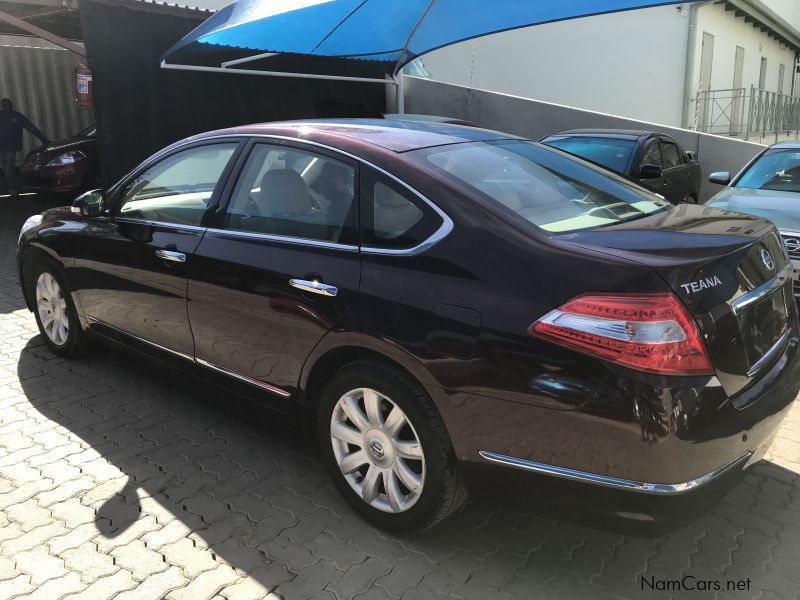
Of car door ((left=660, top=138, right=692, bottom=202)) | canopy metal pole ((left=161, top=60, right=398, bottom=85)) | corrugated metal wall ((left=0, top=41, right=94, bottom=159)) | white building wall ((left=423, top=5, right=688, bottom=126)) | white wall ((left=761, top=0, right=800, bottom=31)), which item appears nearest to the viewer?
car door ((left=660, top=138, right=692, bottom=202))

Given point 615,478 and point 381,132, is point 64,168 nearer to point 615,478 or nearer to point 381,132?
point 381,132

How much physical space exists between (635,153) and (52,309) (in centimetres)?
660

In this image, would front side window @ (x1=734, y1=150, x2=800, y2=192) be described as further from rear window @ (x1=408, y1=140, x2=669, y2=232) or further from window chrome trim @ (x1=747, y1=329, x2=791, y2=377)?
window chrome trim @ (x1=747, y1=329, x2=791, y2=377)

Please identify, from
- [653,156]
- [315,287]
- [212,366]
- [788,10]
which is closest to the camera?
[315,287]

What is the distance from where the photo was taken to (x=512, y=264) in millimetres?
2193

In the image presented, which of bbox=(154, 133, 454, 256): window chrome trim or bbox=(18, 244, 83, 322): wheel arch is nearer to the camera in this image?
bbox=(154, 133, 454, 256): window chrome trim

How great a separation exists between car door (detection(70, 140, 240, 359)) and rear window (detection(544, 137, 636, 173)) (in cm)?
541

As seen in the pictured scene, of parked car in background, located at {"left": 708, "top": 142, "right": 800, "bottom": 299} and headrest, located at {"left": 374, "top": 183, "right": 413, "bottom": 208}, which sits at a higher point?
headrest, located at {"left": 374, "top": 183, "right": 413, "bottom": 208}

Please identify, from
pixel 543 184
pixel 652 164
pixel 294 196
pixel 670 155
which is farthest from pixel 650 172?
pixel 294 196

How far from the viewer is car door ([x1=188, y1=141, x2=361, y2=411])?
269 centimetres

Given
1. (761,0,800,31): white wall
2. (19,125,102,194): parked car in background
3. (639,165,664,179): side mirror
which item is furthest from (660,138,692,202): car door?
(761,0,800,31): white wall

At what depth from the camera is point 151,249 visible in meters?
3.51

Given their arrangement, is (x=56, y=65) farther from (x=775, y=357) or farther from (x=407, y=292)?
(x=775, y=357)
